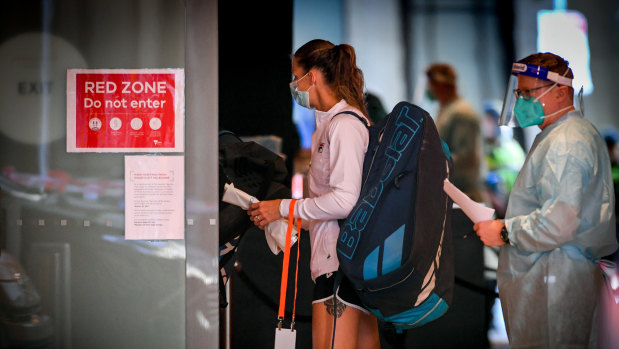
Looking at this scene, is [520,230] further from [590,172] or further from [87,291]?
[87,291]

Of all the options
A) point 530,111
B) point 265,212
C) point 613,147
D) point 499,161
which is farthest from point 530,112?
point 499,161

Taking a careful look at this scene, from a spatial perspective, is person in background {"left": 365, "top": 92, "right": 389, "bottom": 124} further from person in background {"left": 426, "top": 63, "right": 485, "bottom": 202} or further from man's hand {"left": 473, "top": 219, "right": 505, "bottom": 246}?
man's hand {"left": 473, "top": 219, "right": 505, "bottom": 246}

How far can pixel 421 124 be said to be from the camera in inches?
86.0

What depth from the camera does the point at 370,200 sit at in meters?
2.13

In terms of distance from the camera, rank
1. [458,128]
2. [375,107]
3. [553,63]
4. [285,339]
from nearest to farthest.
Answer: [285,339]
[553,63]
[375,107]
[458,128]

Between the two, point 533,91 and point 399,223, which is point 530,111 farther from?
point 399,223

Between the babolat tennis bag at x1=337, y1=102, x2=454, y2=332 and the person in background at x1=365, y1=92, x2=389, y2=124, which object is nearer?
the babolat tennis bag at x1=337, y1=102, x2=454, y2=332

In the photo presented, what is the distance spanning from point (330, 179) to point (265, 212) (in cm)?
35

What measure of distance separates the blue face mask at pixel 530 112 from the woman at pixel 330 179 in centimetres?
70

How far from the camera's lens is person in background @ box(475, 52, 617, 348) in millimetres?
2348

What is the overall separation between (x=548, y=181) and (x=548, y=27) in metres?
2.81

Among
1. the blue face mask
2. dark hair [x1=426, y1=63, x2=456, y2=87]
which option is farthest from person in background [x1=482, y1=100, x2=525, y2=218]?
the blue face mask

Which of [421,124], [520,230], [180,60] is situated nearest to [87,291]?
[180,60]

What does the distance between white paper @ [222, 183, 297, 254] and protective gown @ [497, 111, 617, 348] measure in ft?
2.92
